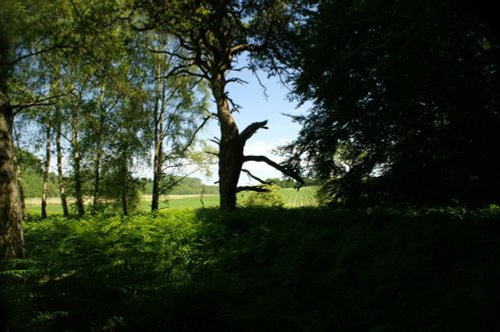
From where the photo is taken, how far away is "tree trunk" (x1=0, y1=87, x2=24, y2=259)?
5.02 m

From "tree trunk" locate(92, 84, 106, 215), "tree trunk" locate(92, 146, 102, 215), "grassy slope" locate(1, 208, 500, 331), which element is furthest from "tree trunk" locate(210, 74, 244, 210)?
"tree trunk" locate(92, 146, 102, 215)

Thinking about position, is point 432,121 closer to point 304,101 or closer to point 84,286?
point 304,101

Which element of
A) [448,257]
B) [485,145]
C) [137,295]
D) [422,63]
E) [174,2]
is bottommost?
[137,295]

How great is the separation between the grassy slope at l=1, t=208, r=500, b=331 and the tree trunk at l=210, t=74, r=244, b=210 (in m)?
4.87

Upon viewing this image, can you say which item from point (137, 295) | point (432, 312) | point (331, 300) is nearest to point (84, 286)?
point (137, 295)

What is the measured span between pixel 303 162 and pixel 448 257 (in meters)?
8.22

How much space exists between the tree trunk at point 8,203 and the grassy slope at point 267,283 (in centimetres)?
45

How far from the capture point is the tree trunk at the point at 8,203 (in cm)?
502

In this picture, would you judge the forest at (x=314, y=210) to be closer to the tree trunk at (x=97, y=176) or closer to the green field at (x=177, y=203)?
the green field at (x=177, y=203)

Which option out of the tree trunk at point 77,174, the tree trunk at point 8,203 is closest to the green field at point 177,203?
the tree trunk at point 77,174

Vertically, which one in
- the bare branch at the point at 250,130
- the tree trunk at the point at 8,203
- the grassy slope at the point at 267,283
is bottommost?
the grassy slope at the point at 267,283

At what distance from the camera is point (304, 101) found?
497 inches

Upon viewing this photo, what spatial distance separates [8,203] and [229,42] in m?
9.28

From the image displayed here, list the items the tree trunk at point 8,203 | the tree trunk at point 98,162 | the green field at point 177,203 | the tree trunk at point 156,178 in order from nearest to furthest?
1. the tree trunk at point 8,203
2. the tree trunk at point 98,162
3. the tree trunk at point 156,178
4. the green field at point 177,203
